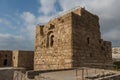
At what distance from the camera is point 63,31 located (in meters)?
12.5

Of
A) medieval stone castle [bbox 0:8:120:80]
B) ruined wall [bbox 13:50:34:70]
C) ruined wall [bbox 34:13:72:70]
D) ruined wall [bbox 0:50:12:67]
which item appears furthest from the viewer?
ruined wall [bbox 0:50:12:67]

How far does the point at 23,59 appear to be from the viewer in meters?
22.0

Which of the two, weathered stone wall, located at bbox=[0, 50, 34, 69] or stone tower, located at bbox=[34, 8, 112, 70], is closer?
stone tower, located at bbox=[34, 8, 112, 70]

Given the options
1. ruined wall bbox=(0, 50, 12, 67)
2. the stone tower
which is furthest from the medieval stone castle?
ruined wall bbox=(0, 50, 12, 67)

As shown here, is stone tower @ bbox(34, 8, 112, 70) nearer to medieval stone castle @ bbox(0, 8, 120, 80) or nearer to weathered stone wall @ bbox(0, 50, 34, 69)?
medieval stone castle @ bbox(0, 8, 120, 80)

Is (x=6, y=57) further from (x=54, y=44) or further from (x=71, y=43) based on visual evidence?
(x=71, y=43)

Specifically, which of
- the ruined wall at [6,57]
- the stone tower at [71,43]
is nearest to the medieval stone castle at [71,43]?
the stone tower at [71,43]

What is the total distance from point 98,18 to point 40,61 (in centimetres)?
567

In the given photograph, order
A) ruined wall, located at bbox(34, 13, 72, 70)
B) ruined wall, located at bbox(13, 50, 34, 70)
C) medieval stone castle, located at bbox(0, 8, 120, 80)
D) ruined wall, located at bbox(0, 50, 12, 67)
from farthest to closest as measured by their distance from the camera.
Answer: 1. ruined wall, located at bbox(0, 50, 12, 67)
2. ruined wall, located at bbox(13, 50, 34, 70)
3. ruined wall, located at bbox(34, 13, 72, 70)
4. medieval stone castle, located at bbox(0, 8, 120, 80)

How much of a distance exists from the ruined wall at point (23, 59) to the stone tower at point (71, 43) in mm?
7400

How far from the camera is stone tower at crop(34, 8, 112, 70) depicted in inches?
468

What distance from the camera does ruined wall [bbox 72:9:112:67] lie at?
39.2ft

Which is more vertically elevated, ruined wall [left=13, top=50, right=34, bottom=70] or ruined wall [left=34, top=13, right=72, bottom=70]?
ruined wall [left=34, top=13, right=72, bottom=70]

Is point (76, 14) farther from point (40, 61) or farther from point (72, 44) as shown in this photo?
point (40, 61)
